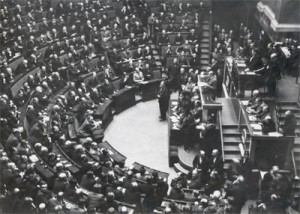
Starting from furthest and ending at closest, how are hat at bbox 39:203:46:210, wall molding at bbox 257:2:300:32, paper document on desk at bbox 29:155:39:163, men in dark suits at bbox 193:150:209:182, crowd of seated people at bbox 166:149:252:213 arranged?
wall molding at bbox 257:2:300:32 → men in dark suits at bbox 193:150:209:182 → paper document on desk at bbox 29:155:39:163 → crowd of seated people at bbox 166:149:252:213 → hat at bbox 39:203:46:210

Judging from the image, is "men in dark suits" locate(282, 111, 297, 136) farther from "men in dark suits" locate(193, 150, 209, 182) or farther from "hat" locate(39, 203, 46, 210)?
"hat" locate(39, 203, 46, 210)

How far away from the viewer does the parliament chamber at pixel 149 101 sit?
46.1 ft

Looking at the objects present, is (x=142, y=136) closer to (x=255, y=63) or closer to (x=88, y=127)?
(x=88, y=127)

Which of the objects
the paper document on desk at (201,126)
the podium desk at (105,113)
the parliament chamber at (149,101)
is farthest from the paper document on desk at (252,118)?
the podium desk at (105,113)

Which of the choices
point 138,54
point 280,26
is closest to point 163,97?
point 138,54

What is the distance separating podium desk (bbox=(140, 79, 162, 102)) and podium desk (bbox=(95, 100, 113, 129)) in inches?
101

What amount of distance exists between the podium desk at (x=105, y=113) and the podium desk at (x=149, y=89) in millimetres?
2564

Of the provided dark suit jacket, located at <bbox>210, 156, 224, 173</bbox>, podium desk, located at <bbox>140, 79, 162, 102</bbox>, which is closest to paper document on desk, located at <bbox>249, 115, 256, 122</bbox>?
dark suit jacket, located at <bbox>210, 156, 224, 173</bbox>

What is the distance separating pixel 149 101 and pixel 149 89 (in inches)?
23.7

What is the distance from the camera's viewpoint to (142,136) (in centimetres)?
2061

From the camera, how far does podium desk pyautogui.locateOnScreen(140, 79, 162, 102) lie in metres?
23.8

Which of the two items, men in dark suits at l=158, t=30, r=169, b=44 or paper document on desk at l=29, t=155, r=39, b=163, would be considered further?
men in dark suits at l=158, t=30, r=169, b=44

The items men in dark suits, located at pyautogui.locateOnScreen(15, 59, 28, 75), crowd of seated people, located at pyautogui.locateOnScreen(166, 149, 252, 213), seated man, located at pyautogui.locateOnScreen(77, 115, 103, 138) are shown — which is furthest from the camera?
men in dark suits, located at pyautogui.locateOnScreen(15, 59, 28, 75)

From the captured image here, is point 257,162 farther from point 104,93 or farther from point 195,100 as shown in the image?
point 104,93
